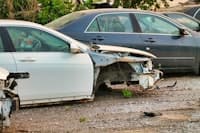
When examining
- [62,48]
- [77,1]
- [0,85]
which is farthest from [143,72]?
[77,1]

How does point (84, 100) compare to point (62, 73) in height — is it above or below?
below

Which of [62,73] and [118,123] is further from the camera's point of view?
A: [62,73]

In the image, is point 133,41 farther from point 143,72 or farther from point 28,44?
point 28,44

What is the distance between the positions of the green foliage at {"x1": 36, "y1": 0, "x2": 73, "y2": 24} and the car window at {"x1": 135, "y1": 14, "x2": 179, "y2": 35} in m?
5.03

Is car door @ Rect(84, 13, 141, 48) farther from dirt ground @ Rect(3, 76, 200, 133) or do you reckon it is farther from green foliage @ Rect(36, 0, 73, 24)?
green foliage @ Rect(36, 0, 73, 24)

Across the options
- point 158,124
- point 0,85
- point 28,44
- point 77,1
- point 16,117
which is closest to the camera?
point 0,85

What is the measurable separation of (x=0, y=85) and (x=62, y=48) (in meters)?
2.47

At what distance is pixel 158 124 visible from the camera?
26.9 feet

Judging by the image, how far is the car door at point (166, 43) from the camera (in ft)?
40.4

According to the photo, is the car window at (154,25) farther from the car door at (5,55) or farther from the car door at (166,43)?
the car door at (5,55)

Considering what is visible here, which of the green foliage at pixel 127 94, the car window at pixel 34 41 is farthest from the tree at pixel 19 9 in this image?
the car window at pixel 34 41

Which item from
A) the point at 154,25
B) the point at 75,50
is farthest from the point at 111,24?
the point at 75,50

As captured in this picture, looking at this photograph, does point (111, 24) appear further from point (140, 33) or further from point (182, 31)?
point (182, 31)

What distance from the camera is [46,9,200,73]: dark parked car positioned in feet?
38.5
